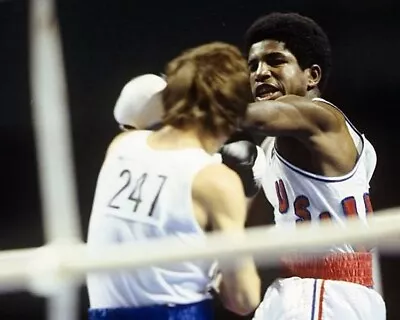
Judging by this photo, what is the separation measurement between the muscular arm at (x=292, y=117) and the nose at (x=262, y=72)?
2cm

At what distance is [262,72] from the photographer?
582mm

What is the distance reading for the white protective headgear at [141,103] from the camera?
0.55m

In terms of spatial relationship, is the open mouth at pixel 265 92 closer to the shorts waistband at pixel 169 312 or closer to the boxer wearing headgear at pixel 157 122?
the boxer wearing headgear at pixel 157 122

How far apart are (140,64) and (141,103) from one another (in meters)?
0.03

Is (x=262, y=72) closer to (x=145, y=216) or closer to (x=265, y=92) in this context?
(x=265, y=92)

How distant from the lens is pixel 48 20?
1.91 ft

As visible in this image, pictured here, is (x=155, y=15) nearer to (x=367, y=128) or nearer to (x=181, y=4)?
(x=181, y=4)

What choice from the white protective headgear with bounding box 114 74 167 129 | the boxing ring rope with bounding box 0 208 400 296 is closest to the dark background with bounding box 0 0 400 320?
the white protective headgear with bounding box 114 74 167 129

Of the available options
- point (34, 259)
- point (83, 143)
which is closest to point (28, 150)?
point (83, 143)

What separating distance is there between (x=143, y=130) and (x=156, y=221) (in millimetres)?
64

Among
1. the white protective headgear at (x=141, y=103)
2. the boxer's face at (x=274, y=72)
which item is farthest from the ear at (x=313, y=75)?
the white protective headgear at (x=141, y=103)

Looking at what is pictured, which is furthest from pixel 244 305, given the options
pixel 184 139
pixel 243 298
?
pixel 184 139

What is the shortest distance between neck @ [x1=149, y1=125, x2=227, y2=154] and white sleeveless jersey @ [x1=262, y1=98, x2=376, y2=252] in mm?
44

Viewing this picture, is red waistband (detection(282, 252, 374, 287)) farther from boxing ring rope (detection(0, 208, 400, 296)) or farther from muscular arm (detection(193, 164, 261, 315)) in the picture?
boxing ring rope (detection(0, 208, 400, 296))
